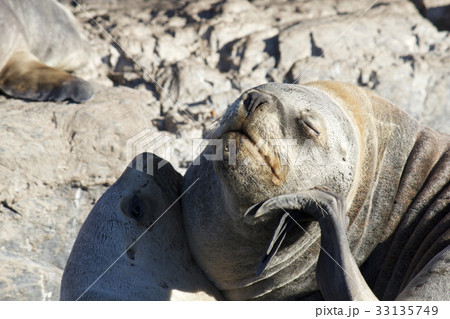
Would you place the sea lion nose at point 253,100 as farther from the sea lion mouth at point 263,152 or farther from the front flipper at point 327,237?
the front flipper at point 327,237

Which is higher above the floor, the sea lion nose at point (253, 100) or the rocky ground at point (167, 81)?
the sea lion nose at point (253, 100)

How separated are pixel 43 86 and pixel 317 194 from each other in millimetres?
3745

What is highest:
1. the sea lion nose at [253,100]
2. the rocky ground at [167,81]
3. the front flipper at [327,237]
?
the sea lion nose at [253,100]

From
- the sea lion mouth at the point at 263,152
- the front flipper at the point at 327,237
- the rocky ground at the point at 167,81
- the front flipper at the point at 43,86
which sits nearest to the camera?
the front flipper at the point at 327,237

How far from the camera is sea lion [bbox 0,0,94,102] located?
605 cm

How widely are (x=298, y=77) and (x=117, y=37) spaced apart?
1943mm

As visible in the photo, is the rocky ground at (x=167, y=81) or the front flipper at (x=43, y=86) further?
the front flipper at (x=43, y=86)

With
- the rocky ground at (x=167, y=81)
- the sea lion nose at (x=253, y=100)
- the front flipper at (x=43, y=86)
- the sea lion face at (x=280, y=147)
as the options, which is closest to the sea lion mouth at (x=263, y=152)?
the sea lion face at (x=280, y=147)

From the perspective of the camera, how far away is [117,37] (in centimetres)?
718

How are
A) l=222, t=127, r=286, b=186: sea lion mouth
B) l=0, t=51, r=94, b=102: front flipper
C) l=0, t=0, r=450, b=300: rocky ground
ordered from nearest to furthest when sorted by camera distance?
l=222, t=127, r=286, b=186: sea lion mouth → l=0, t=0, r=450, b=300: rocky ground → l=0, t=51, r=94, b=102: front flipper

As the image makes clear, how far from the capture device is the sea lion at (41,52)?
238 inches

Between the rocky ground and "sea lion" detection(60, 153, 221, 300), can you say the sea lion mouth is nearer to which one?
"sea lion" detection(60, 153, 221, 300)

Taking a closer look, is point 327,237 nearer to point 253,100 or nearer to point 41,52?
point 253,100

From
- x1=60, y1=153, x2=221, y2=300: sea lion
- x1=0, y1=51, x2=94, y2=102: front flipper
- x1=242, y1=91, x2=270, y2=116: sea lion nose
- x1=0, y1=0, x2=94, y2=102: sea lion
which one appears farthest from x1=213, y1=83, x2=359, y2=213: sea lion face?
x1=0, y1=0, x2=94, y2=102: sea lion
